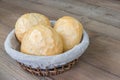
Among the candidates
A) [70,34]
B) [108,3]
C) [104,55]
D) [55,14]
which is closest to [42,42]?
[70,34]

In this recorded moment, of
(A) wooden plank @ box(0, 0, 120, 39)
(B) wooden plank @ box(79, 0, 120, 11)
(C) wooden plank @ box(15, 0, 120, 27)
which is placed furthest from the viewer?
(B) wooden plank @ box(79, 0, 120, 11)

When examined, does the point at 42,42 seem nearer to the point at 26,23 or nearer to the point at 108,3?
the point at 26,23

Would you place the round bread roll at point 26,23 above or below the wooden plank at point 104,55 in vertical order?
above

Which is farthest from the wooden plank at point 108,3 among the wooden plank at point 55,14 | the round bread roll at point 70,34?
the round bread roll at point 70,34

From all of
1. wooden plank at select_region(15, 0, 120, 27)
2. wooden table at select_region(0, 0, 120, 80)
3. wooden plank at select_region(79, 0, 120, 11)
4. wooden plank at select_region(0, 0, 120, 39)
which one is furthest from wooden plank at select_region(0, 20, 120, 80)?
wooden plank at select_region(79, 0, 120, 11)

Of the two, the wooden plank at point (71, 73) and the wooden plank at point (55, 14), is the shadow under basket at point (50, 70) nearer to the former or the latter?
the wooden plank at point (71, 73)

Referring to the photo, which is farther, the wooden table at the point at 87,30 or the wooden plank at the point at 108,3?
the wooden plank at the point at 108,3

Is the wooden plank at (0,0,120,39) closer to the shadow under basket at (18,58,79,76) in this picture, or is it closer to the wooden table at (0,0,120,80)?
the wooden table at (0,0,120,80)
